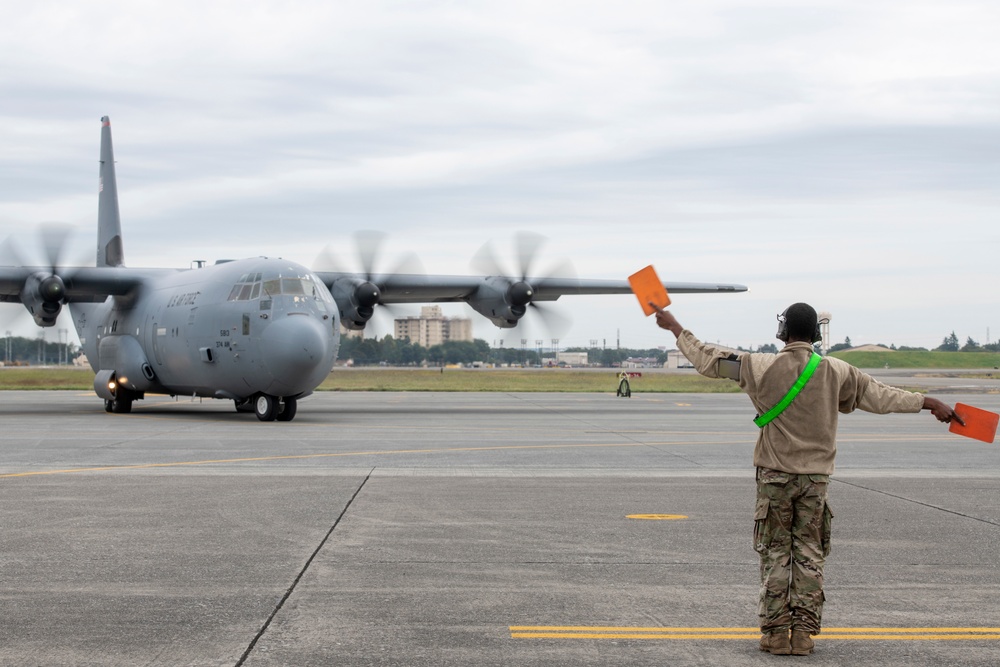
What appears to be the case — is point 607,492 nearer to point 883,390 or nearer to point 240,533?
point 240,533

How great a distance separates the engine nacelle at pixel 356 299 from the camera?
106 feet

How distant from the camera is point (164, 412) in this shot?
32031mm

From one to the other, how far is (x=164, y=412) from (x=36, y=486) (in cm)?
2023

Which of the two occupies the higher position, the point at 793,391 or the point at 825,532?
the point at 793,391

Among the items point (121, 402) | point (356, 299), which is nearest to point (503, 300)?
point (356, 299)

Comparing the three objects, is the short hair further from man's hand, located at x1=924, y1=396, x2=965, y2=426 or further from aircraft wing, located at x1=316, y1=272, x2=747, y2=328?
aircraft wing, located at x1=316, y1=272, x2=747, y2=328

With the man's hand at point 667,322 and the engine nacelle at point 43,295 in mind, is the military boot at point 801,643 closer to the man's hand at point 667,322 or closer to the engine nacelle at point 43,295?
the man's hand at point 667,322

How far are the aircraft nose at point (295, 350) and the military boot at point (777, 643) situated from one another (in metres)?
19.6

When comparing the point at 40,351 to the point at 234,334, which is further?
the point at 40,351

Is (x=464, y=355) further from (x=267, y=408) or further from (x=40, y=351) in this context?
(x=267, y=408)

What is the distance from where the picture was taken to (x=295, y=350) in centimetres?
2422

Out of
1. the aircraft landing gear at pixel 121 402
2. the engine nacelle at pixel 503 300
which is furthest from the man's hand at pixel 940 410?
the aircraft landing gear at pixel 121 402

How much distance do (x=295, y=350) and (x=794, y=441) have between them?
19.4 meters

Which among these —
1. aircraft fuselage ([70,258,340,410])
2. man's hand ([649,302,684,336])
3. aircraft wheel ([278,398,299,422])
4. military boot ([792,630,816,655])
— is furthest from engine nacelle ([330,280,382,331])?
military boot ([792,630,816,655])
